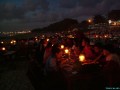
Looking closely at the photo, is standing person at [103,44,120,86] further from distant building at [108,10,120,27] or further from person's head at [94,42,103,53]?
distant building at [108,10,120,27]

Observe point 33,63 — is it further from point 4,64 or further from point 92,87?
point 4,64

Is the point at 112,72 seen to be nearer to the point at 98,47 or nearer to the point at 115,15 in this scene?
the point at 98,47

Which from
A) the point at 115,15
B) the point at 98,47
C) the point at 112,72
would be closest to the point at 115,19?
the point at 115,15

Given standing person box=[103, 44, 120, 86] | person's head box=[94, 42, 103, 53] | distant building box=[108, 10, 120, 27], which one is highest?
distant building box=[108, 10, 120, 27]

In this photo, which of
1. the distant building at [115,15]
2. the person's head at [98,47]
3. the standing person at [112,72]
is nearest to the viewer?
the standing person at [112,72]

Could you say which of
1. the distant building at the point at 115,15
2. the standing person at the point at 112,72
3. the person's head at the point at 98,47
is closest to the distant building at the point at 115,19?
the distant building at the point at 115,15

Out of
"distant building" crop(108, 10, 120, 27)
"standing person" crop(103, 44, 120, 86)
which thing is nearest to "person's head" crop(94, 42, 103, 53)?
"standing person" crop(103, 44, 120, 86)

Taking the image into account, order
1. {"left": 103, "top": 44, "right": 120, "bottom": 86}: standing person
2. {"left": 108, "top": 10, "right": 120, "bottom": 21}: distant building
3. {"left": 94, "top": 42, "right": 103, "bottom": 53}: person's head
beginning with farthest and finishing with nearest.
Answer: {"left": 108, "top": 10, "right": 120, "bottom": 21}: distant building, {"left": 94, "top": 42, "right": 103, "bottom": 53}: person's head, {"left": 103, "top": 44, "right": 120, "bottom": 86}: standing person

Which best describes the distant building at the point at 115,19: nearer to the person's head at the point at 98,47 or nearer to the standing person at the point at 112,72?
the person's head at the point at 98,47

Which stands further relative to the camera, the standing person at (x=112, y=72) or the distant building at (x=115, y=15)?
the distant building at (x=115, y=15)

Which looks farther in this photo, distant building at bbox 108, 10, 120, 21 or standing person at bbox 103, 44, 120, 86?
distant building at bbox 108, 10, 120, 21

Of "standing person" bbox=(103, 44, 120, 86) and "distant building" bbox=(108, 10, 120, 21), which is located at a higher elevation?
"distant building" bbox=(108, 10, 120, 21)

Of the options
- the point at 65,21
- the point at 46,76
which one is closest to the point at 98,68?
the point at 46,76

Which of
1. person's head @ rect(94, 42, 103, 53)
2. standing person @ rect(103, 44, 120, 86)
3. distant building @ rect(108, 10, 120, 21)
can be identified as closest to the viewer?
standing person @ rect(103, 44, 120, 86)
